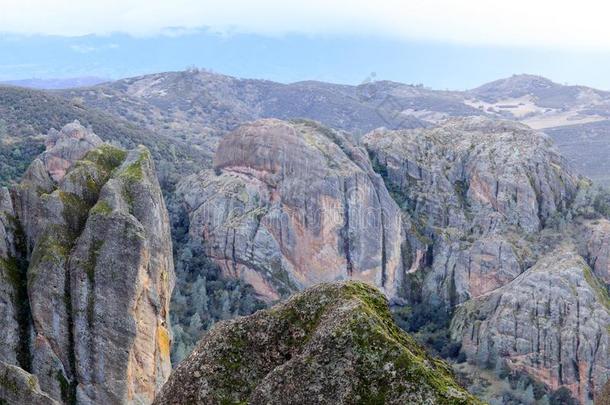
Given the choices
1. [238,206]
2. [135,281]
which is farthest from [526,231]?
[135,281]

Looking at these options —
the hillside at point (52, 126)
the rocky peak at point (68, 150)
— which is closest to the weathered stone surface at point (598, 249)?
the hillside at point (52, 126)

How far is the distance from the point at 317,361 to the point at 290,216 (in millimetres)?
49661

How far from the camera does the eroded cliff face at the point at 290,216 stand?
5622cm

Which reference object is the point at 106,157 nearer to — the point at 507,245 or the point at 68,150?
the point at 68,150

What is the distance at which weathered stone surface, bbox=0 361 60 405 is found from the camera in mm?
15242

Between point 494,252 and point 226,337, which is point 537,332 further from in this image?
point 226,337

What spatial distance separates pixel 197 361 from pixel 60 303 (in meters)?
16.0

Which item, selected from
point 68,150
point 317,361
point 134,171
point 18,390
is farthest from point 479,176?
point 317,361

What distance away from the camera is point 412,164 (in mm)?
67938

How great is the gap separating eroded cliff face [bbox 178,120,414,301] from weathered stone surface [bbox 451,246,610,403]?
1075 centimetres

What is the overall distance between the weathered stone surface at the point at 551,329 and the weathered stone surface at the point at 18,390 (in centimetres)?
4009

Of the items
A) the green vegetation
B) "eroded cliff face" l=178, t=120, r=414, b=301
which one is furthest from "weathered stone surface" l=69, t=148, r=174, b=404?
"eroded cliff face" l=178, t=120, r=414, b=301

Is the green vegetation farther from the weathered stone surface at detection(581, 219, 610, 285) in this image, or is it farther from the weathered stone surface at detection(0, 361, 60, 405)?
the weathered stone surface at detection(581, 219, 610, 285)

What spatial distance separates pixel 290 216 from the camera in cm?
5741
